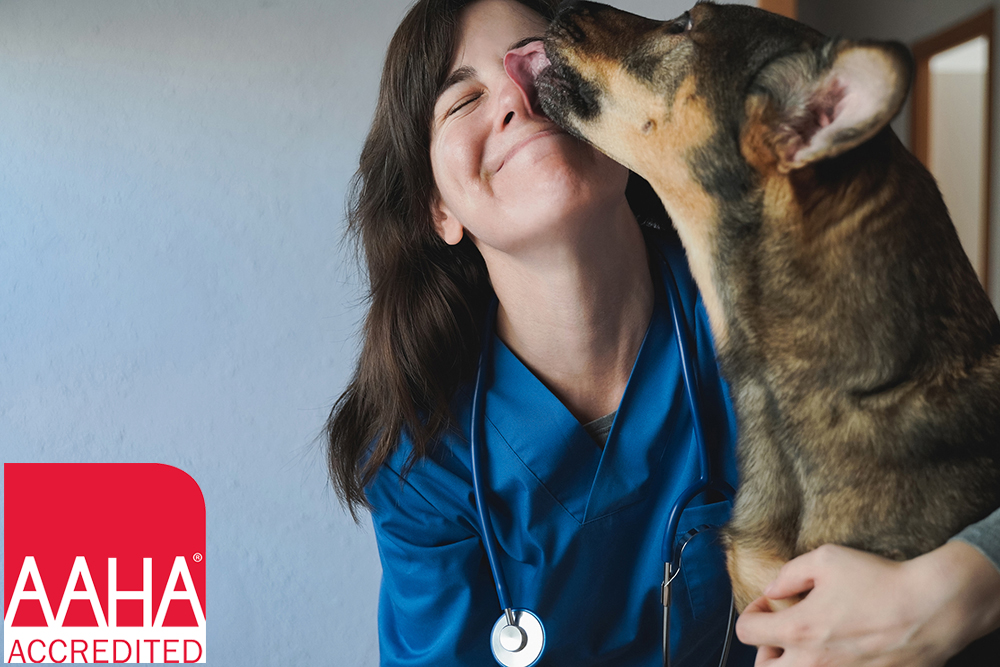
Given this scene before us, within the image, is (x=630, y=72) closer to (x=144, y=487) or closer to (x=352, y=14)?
(x=352, y=14)

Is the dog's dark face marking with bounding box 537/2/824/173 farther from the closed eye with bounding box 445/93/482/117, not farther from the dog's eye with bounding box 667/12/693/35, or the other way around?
the closed eye with bounding box 445/93/482/117

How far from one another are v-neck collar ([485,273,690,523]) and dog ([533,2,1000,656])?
11.6 inches

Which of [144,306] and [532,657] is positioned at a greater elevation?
[144,306]

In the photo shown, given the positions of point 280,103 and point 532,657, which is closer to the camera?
point 532,657

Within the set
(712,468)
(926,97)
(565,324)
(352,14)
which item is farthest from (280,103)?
(926,97)

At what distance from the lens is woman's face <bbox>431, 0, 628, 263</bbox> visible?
94 cm

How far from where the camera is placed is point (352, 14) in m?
1.98

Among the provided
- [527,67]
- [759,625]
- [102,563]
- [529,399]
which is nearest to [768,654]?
[759,625]

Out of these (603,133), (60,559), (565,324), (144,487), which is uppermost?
(603,133)

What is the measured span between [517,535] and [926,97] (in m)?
3.63

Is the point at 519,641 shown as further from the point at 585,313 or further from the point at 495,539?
the point at 585,313

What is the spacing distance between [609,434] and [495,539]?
0.72ft

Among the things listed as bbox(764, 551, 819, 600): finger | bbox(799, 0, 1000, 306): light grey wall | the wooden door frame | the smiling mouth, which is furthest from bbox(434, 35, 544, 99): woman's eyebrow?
bbox(799, 0, 1000, 306): light grey wall

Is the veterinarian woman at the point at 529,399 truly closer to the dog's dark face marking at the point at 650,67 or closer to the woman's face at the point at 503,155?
the woman's face at the point at 503,155
